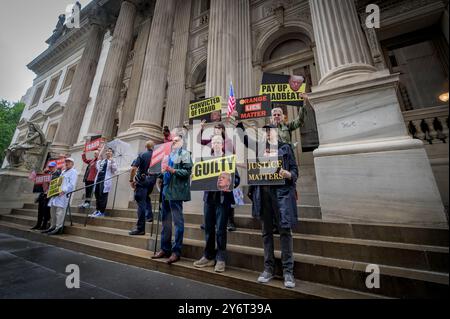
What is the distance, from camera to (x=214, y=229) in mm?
2852

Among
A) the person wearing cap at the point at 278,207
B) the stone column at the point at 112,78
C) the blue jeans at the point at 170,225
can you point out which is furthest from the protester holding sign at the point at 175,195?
the stone column at the point at 112,78

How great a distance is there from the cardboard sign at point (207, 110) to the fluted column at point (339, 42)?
87.0 inches

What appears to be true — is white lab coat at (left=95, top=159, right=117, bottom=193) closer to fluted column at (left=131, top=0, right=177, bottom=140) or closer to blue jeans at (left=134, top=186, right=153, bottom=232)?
blue jeans at (left=134, top=186, right=153, bottom=232)

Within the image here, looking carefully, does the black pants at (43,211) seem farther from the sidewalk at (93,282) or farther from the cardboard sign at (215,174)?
the cardboard sign at (215,174)

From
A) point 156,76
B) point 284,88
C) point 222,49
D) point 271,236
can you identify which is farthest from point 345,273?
point 156,76

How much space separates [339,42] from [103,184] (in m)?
6.52

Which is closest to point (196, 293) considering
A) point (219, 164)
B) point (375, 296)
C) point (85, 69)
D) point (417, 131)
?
point (219, 164)

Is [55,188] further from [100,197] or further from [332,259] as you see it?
[332,259]

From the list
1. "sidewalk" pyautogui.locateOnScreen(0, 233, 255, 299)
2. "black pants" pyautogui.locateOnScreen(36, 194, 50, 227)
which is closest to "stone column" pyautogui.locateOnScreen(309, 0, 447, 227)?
"sidewalk" pyautogui.locateOnScreen(0, 233, 255, 299)

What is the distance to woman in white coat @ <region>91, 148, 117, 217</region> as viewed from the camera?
555 cm

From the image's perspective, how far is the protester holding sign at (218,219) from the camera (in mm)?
2529

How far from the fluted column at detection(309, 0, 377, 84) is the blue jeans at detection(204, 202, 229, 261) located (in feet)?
10.5

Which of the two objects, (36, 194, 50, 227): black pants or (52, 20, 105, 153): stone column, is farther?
(52, 20, 105, 153): stone column

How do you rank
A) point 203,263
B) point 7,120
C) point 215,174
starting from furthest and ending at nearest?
point 7,120
point 203,263
point 215,174
